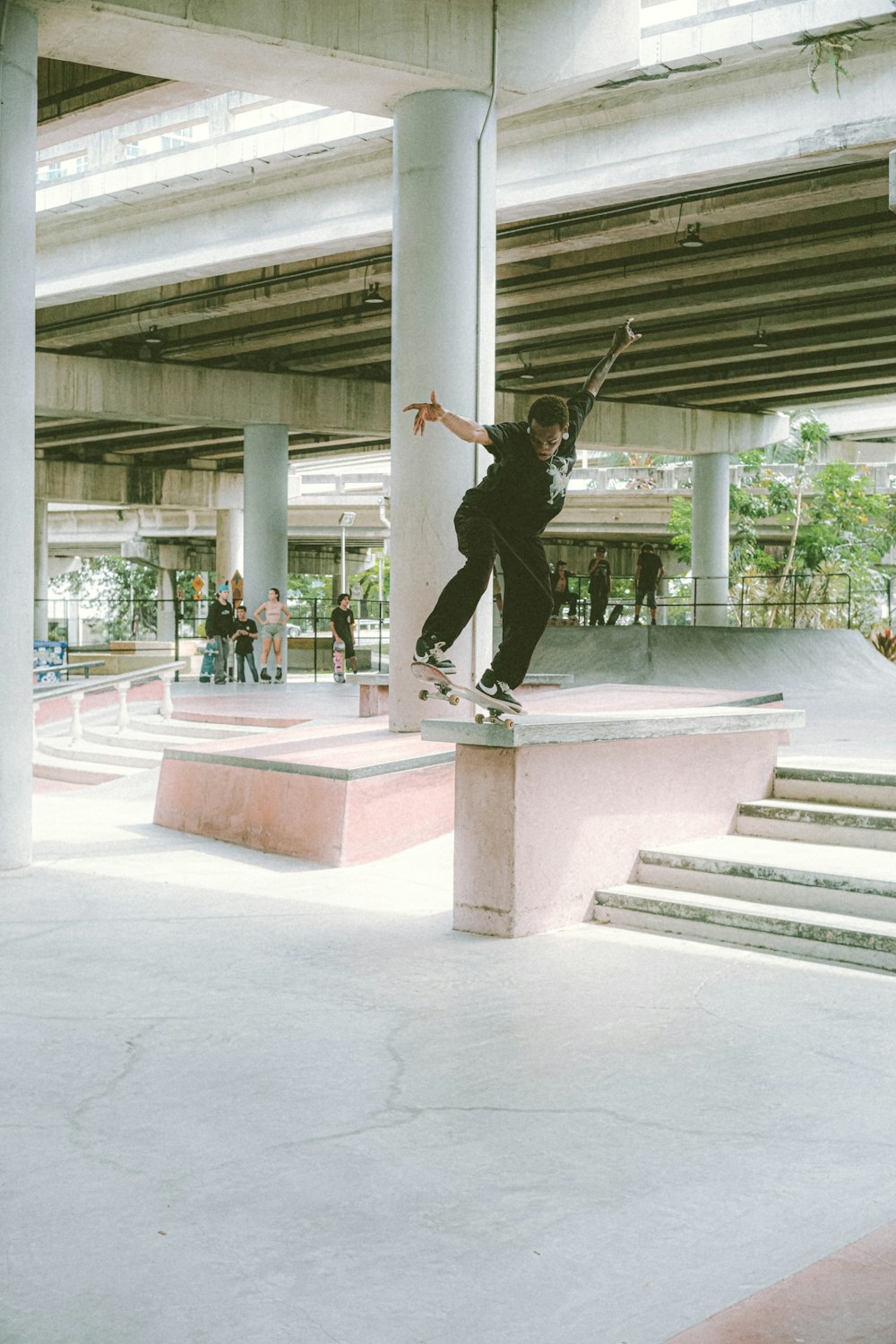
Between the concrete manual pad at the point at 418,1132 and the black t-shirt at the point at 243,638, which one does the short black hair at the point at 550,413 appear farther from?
the black t-shirt at the point at 243,638

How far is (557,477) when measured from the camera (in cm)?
645

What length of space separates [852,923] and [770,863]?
0.64 meters

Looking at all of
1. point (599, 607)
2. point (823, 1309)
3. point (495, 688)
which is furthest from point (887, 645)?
point (823, 1309)

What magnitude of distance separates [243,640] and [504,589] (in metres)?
17.2

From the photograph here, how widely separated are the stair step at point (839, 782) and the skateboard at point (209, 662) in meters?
17.8

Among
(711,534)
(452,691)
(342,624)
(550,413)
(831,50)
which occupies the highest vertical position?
(831,50)

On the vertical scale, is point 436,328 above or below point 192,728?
above

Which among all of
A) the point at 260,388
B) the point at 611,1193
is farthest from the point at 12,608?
the point at 260,388

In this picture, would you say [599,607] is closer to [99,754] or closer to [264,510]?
[264,510]

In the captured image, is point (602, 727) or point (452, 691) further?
point (452, 691)

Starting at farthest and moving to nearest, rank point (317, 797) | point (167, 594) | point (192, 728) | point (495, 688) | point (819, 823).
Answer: point (167, 594), point (192, 728), point (317, 797), point (819, 823), point (495, 688)

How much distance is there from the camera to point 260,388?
2558 cm

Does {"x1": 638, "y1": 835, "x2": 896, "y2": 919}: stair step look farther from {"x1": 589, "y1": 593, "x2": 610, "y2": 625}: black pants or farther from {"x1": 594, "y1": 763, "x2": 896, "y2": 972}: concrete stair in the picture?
{"x1": 589, "y1": 593, "x2": 610, "y2": 625}: black pants

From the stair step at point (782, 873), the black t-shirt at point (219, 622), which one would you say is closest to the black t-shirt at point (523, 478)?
the stair step at point (782, 873)
